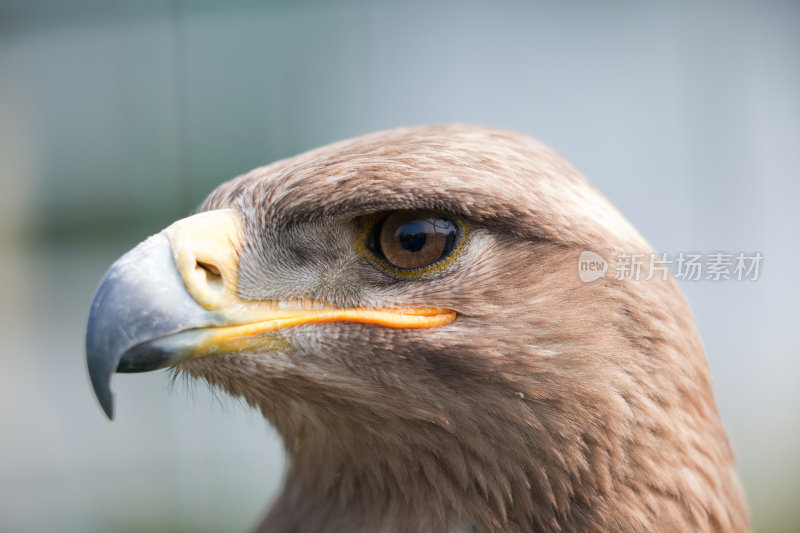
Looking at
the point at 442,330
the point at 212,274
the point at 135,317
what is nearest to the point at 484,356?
the point at 442,330

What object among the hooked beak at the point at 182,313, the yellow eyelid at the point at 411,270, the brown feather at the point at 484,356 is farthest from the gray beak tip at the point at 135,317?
the yellow eyelid at the point at 411,270

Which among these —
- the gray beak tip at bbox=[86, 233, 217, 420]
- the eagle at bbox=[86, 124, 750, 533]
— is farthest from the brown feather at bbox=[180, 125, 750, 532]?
the gray beak tip at bbox=[86, 233, 217, 420]

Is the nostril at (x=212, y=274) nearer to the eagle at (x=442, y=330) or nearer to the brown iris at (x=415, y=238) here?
the eagle at (x=442, y=330)

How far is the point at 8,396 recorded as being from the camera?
7602 millimetres

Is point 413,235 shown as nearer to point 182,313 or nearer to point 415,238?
point 415,238

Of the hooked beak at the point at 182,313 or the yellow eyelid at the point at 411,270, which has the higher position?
the yellow eyelid at the point at 411,270

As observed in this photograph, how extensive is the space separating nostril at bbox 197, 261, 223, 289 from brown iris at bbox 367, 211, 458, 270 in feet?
1.08

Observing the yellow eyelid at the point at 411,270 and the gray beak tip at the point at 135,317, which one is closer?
the gray beak tip at the point at 135,317

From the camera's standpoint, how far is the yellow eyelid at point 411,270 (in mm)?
1488

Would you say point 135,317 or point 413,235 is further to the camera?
point 413,235

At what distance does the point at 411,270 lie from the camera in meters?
1.51

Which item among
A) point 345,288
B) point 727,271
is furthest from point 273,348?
point 727,271

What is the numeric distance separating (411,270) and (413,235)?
73 millimetres

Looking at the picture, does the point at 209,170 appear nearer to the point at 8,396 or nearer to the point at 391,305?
the point at 8,396
